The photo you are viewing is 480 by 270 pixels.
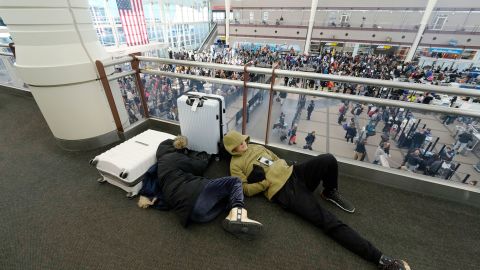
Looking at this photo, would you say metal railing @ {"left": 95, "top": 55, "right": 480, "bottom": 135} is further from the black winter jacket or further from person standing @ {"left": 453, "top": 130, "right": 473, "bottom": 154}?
the black winter jacket

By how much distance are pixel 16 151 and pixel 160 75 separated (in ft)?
6.38

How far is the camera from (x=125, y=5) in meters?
9.48

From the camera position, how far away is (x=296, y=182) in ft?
5.67

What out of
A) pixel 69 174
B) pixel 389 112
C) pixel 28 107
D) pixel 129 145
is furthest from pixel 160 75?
pixel 28 107

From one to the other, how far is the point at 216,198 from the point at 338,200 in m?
1.10

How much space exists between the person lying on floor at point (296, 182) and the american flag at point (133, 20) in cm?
1105

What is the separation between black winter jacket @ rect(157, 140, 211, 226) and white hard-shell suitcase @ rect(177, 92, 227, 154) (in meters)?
0.26

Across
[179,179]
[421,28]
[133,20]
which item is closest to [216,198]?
[179,179]

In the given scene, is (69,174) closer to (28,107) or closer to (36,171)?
(36,171)

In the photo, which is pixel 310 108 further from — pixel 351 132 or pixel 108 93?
pixel 108 93

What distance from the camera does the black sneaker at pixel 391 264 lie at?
1274 mm

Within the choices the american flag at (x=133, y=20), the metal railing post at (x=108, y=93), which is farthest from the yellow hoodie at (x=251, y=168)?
the american flag at (x=133, y=20)

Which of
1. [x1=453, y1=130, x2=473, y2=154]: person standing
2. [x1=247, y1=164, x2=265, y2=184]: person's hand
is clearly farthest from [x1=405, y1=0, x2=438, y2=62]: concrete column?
[x1=247, y1=164, x2=265, y2=184]: person's hand

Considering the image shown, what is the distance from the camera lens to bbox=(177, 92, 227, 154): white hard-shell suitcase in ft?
6.74
